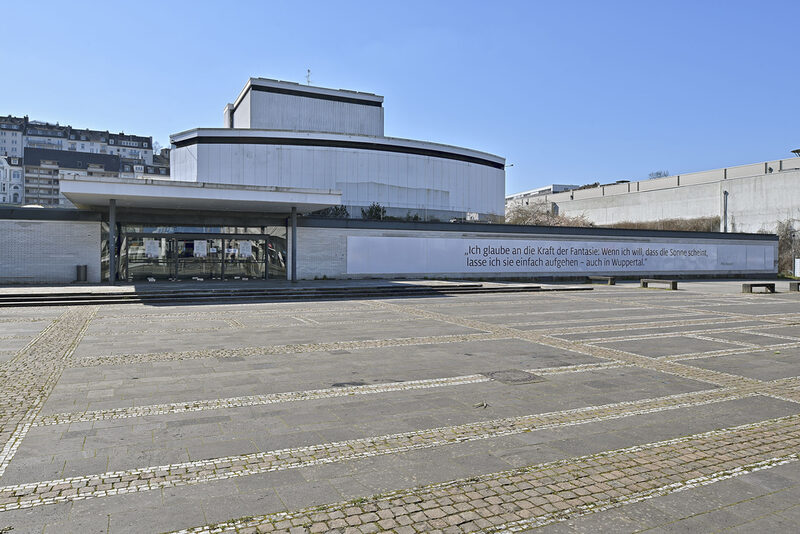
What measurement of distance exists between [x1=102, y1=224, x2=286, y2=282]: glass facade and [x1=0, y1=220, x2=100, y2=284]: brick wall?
600 millimetres

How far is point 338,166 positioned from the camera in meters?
47.5

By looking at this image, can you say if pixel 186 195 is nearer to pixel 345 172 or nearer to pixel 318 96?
pixel 345 172

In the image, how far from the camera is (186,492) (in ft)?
14.1

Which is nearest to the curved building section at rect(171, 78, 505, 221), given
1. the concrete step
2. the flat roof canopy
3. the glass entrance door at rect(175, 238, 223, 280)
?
the glass entrance door at rect(175, 238, 223, 280)

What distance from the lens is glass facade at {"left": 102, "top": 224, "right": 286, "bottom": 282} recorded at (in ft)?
83.9

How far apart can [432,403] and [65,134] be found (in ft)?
481

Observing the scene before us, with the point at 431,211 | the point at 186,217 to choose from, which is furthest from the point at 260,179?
the point at 186,217

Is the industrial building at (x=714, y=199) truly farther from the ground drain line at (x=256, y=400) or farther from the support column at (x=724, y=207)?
the ground drain line at (x=256, y=400)

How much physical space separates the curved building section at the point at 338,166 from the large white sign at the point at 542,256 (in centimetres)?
1649

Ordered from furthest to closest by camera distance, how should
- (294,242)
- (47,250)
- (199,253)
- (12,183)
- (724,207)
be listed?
(12,183) → (724,207) → (199,253) → (294,242) → (47,250)

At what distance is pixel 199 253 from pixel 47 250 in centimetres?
614

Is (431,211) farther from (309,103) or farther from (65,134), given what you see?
(65,134)

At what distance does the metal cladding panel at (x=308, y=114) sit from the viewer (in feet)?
172

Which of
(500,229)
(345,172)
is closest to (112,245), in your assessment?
(500,229)
